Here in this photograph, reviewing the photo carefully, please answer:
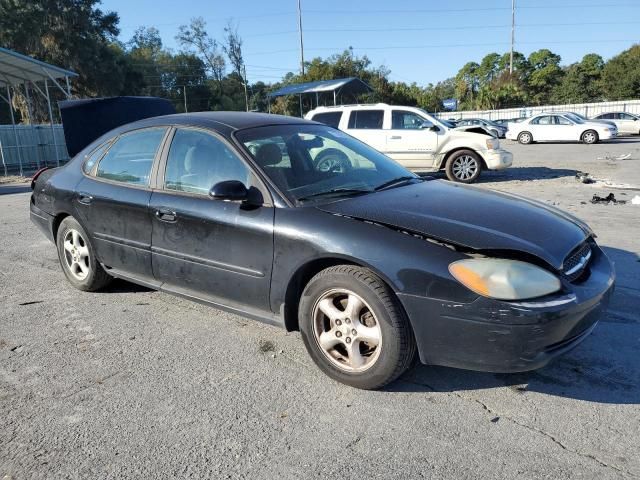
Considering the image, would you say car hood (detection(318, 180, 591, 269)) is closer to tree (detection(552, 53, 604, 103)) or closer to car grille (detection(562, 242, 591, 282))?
car grille (detection(562, 242, 591, 282))

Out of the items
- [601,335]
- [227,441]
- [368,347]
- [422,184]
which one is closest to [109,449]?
[227,441]

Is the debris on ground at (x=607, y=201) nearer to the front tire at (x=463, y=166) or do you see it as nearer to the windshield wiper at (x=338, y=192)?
the front tire at (x=463, y=166)

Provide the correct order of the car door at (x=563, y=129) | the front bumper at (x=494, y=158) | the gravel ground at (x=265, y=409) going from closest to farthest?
the gravel ground at (x=265, y=409) < the front bumper at (x=494, y=158) < the car door at (x=563, y=129)

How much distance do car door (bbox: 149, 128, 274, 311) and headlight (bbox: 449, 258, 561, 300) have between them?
1211 mm

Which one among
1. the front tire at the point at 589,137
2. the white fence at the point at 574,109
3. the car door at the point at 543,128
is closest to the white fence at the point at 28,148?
the car door at the point at 543,128

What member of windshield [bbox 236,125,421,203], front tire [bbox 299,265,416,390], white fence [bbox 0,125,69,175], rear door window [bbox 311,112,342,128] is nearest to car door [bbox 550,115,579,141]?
rear door window [bbox 311,112,342,128]

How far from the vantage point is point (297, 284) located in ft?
10.4

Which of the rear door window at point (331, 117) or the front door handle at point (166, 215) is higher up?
the rear door window at point (331, 117)

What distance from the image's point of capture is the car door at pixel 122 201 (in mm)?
3947

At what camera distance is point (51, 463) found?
7.88 ft

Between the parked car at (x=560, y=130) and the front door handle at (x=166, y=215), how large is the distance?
2454 cm

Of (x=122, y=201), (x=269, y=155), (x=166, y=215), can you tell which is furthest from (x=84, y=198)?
(x=269, y=155)

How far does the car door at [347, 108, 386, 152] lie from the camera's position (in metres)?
12.6

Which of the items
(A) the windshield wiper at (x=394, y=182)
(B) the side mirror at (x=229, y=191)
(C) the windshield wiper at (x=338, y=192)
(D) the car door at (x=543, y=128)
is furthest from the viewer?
(D) the car door at (x=543, y=128)
